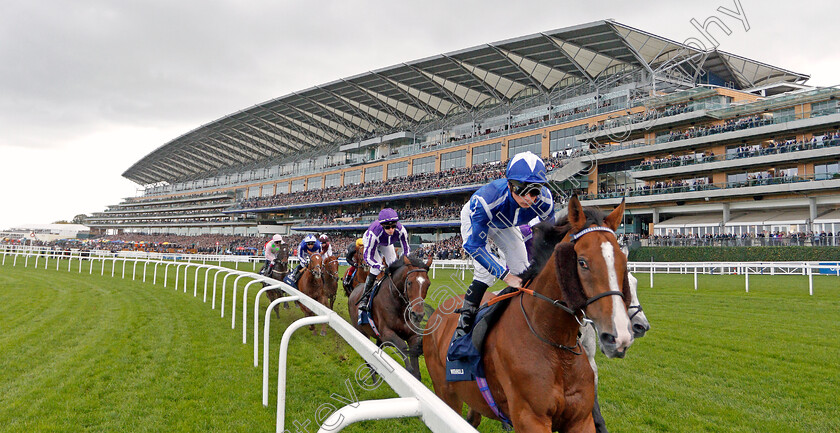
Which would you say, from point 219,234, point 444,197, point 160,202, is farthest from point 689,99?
point 160,202

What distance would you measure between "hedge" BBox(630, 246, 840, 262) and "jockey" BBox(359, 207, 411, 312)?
20287 mm

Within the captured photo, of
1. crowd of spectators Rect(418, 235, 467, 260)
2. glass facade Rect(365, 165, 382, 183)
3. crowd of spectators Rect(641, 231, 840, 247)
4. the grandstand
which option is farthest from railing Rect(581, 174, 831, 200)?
glass facade Rect(365, 165, 382, 183)

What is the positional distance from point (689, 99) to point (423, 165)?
2084 centimetres

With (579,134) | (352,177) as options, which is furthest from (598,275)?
(352,177)

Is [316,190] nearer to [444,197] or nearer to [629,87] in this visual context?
[444,197]

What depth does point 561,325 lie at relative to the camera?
2113 mm

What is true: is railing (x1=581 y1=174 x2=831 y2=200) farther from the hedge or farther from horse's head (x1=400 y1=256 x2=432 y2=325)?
horse's head (x1=400 y1=256 x2=432 y2=325)

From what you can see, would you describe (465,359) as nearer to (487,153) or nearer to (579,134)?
(579,134)

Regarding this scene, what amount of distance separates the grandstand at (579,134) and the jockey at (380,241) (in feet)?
40.8

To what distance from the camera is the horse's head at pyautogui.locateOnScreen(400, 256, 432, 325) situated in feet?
13.5

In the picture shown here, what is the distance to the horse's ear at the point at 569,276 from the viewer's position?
76.9 inches

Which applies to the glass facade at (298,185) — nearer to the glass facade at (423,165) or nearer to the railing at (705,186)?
the glass facade at (423,165)

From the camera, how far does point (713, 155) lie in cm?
2572

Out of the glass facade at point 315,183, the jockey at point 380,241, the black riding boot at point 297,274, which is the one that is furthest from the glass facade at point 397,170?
the jockey at point 380,241
